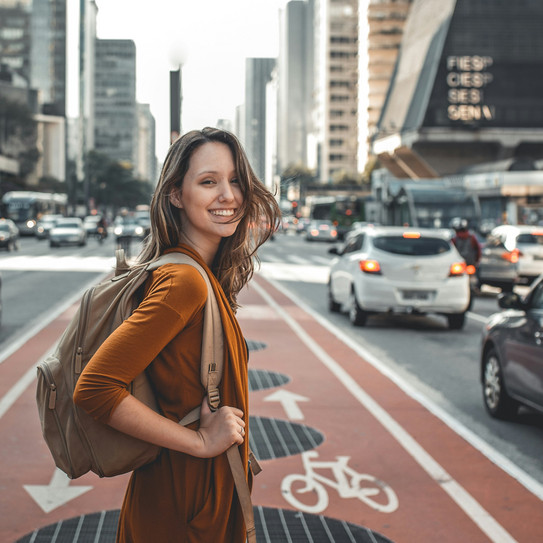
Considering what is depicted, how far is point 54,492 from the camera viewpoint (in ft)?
19.1

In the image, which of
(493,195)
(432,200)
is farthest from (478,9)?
(432,200)

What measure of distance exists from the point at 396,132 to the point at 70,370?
4089 inches

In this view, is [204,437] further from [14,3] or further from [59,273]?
[14,3]

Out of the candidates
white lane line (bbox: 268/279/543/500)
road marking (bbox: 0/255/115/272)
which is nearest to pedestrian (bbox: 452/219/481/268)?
white lane line (bbox: 268/279/543/500)

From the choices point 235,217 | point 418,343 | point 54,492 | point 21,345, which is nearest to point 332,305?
point 418,343

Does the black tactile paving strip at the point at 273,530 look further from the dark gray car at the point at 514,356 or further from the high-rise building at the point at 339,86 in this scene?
the high-rise building at the point at 339,86

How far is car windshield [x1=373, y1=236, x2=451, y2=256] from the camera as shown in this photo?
1524 centimetres

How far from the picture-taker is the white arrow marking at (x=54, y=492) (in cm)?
559

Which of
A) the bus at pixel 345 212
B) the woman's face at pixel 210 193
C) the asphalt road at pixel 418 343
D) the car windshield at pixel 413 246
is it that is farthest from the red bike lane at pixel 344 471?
the bus at pixel 345 212

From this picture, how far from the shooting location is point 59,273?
93.5 ft

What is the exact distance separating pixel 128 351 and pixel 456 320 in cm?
1344

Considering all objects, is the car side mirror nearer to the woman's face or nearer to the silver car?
the woman's face

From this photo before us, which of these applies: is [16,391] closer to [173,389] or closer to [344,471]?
[344,471]

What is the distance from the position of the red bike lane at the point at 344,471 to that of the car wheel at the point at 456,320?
5.25 meters
